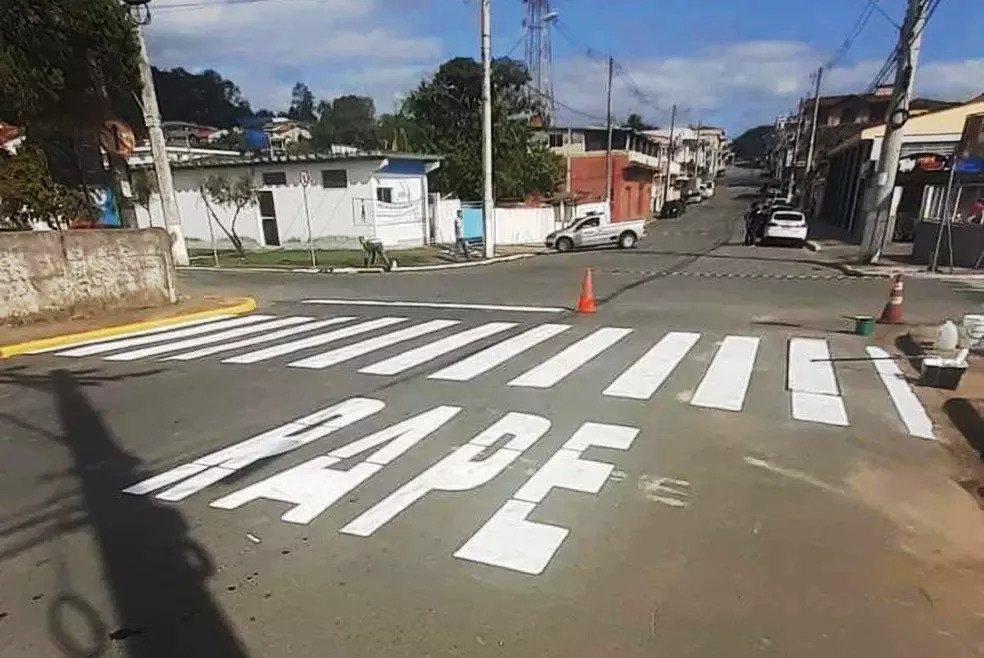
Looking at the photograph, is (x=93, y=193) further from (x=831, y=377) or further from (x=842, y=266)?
(x=842, y=266)

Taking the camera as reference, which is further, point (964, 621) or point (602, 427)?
point (602, 427)

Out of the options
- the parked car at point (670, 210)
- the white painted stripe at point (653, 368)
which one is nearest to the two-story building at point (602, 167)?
the parked car at point (670, 210)

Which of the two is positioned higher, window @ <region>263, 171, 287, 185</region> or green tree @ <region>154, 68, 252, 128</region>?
green tree @ <region>154, 68, 252, 128</region>

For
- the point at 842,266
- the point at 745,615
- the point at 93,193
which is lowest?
the point at 842,266

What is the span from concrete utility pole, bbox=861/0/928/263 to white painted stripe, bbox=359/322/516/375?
1617cm

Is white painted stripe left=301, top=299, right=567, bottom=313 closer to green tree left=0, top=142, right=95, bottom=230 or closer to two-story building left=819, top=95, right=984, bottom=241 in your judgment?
green tree left=0, top=142, right=95, bottom=230

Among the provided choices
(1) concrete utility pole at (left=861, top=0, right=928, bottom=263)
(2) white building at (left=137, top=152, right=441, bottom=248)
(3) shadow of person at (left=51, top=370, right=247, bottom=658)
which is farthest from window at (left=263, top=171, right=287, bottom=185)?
(3) shadow of person at (left=51, top=370, right=247, bottom=658)

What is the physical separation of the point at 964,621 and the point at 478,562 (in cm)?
249

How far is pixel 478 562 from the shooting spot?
3693 mm

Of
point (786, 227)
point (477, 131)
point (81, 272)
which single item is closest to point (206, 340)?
point (81, 272)

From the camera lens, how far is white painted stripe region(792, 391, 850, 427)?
614 cm

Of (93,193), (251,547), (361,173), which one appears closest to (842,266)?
(361,173)

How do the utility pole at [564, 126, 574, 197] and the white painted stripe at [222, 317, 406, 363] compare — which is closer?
the white painted stripe at [222, 317, 406, 363]

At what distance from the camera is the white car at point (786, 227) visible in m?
28.7
